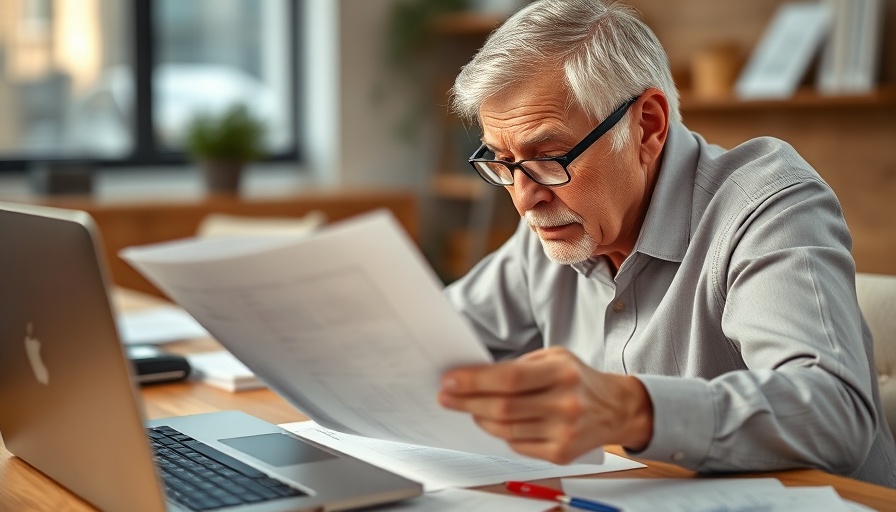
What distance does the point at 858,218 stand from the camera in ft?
11.6

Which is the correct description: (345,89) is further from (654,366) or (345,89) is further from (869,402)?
(869,402)

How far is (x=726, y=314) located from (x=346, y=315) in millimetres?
526

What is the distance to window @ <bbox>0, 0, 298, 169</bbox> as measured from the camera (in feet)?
14.3

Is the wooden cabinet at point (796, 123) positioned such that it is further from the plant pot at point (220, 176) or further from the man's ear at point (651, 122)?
the man's ear at point (651, 122)

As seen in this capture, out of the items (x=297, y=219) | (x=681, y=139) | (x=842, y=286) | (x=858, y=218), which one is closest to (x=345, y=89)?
(x=297, y=219)

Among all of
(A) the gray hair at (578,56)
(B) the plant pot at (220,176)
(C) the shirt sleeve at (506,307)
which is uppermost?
(A) the gray hair at (578,56)

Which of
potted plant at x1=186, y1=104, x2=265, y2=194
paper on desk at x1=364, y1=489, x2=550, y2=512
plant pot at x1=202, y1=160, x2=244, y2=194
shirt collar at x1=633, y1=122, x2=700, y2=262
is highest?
shirt collar at x1=633, y1=122, x2=700, y2=262

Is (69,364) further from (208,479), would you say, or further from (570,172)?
(570,172)

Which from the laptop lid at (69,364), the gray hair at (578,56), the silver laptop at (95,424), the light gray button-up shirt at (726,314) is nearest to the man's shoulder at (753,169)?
the light gray button-up shirt at (726,314)

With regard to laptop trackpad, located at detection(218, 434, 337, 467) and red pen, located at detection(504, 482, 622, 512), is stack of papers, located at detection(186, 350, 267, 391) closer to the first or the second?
laptop trackpad, located at detection(218, 434, 337, 467)

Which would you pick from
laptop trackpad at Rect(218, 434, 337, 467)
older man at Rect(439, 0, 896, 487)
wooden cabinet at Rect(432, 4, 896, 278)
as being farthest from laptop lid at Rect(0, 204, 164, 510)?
wooden cabinet at Rect(432, 4, 896, 278)

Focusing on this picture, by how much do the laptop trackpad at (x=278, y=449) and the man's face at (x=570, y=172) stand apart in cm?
47

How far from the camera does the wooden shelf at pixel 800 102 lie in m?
3.27

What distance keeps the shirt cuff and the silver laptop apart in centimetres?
22
